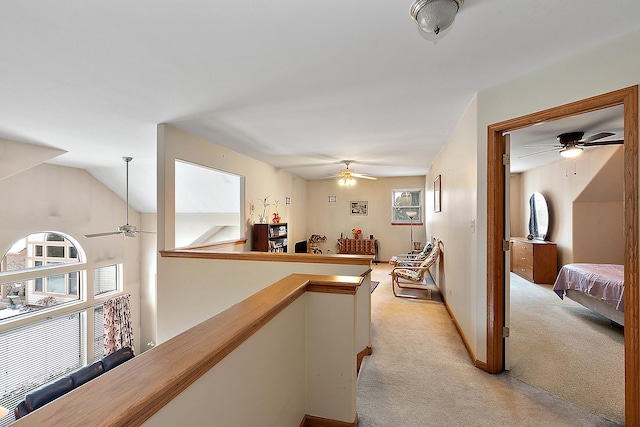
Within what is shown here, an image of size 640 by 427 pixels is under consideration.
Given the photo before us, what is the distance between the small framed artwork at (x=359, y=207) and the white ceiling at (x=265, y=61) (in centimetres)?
449

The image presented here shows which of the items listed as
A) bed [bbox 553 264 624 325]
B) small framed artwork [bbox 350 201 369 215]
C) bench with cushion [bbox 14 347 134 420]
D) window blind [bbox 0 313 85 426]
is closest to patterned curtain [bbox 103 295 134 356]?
window blind [bbox 0 313 85 426]

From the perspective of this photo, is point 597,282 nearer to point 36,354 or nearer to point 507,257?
point 507,257

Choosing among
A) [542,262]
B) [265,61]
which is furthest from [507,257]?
[542,262]

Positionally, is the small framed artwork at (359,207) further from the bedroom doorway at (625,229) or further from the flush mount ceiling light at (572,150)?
the bedroom doorway at (625,229)

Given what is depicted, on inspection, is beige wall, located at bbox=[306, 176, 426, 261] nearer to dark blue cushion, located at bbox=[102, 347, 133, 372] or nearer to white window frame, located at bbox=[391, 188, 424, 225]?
white window frame, located at bbox=[391, 188, 424, 225]

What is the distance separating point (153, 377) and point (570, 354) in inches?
140

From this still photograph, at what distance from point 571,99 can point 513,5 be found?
0.91 metres

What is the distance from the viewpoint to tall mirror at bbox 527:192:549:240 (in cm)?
588

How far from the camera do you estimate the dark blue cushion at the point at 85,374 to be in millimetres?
2103

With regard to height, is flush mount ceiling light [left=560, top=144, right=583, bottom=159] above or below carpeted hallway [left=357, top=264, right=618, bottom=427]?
above

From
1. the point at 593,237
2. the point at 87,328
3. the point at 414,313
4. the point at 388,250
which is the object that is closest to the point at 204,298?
the point at 414,313

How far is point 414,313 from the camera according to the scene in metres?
3.95

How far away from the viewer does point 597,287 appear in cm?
333

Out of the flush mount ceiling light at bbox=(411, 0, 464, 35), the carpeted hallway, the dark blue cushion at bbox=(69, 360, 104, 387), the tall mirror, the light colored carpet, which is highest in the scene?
the flush mount ceiling light at bbox=(411, 0, 464, 35)
